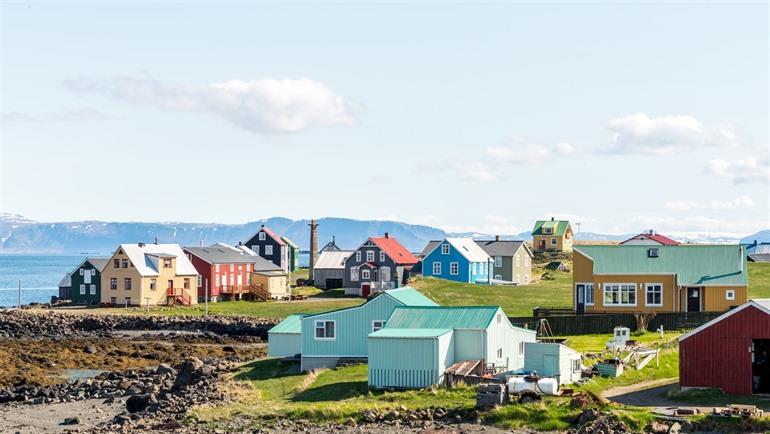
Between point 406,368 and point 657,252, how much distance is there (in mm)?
27998

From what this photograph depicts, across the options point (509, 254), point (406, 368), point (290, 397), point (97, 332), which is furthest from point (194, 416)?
point (509, 254)

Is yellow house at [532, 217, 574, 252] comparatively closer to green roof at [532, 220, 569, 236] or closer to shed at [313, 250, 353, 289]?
green roof at [532, 220, 569, 236]

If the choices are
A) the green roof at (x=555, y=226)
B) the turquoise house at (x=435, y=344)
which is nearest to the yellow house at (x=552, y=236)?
the green roof at (x=555, y=226)

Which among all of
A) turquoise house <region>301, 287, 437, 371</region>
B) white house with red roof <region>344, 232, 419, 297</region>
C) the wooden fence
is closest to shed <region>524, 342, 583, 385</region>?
turquoise house <region>301, 287, 437, 371</region>

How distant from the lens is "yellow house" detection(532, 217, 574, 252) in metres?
141

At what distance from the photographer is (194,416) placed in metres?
38.7

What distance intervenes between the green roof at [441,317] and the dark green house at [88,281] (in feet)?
169

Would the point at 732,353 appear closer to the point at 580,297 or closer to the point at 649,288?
the point at 649,288

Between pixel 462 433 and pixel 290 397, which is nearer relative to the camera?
pixel 462 433

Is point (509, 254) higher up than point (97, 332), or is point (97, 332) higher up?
point (509, 254)

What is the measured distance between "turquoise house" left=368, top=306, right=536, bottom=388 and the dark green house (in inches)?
2026

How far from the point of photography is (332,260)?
107 m

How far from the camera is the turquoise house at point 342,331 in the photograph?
157 feet

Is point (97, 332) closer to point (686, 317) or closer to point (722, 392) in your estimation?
point (686, 317)
